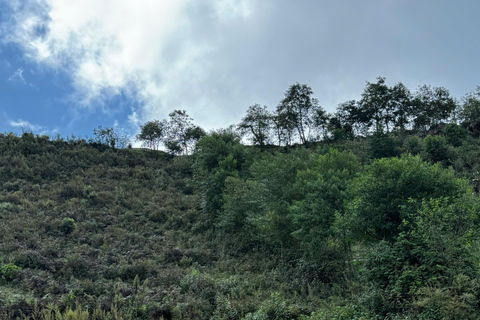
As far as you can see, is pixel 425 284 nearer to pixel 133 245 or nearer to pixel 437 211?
pixel 437 211

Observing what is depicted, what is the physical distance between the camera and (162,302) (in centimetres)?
1463

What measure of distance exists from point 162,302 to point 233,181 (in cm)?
1532

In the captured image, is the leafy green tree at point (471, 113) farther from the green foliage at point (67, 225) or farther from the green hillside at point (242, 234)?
the green foliage at point (67, 225)

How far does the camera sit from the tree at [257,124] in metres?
62.2

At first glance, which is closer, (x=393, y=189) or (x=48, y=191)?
(x=393, y=189)

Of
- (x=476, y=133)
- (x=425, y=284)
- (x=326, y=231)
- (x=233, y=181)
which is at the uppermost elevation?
(x=476, y=133)

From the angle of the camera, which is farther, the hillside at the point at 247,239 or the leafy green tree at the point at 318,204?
the leafy green tree at the point at 318,204

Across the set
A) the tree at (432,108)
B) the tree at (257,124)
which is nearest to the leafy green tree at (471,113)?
the tree at (432,108)

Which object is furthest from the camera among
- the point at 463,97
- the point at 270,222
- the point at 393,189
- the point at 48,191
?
the point at 463,97

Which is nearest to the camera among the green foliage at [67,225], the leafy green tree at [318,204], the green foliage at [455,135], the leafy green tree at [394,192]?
the leafy green tree at [394,192]

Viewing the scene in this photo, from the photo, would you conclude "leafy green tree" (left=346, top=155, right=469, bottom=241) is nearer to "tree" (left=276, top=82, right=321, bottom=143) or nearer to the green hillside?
the green hillside

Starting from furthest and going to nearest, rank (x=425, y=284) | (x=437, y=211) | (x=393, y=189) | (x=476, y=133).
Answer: (x=476, y=133), (x=393, y=189), (x=437, y=211), (x=425, y=284)

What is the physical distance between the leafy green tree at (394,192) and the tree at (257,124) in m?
48.0

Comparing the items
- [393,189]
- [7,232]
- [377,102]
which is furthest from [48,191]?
[377,102]
